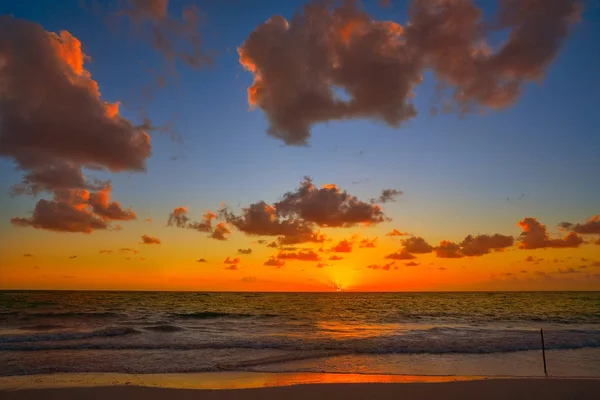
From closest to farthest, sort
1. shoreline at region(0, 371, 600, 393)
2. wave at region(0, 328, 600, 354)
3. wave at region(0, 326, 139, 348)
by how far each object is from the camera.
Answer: shoreline at region(0, 371, 600, 393) < wave at region(0, 328, 600, 354) < wave at region(0, 326, 139, 348)

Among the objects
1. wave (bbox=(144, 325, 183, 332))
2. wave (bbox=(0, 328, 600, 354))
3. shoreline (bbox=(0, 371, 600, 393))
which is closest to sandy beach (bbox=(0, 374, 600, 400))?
shoreline (bbox=(0, 371, 600, 393))

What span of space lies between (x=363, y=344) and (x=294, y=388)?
1271 centimetres

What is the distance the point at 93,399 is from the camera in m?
11.5

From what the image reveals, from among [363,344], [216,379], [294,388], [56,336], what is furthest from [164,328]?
[294,388]

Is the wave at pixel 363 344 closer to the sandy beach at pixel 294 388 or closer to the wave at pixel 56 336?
the wave at pixel 56 336

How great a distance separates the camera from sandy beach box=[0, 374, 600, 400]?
Result: 1183 centimetres

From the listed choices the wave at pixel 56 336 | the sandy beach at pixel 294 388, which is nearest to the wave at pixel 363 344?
the wave at pixel 56 336

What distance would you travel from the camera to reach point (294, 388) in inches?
496

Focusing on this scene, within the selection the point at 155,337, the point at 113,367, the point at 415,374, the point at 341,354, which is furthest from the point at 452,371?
the point at 155,337

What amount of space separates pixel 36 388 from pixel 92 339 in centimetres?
1483

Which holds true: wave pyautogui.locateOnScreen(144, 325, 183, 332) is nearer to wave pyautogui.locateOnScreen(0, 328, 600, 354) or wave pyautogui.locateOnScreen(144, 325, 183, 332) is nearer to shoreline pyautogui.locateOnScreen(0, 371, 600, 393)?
wave pyautogui.locateOnScreen(0, 328, 600, 354)

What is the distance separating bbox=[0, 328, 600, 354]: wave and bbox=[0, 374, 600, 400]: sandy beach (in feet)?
28.3

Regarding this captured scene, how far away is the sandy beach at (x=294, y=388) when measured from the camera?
11.8 metres

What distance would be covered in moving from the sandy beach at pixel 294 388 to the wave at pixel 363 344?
8622mm
